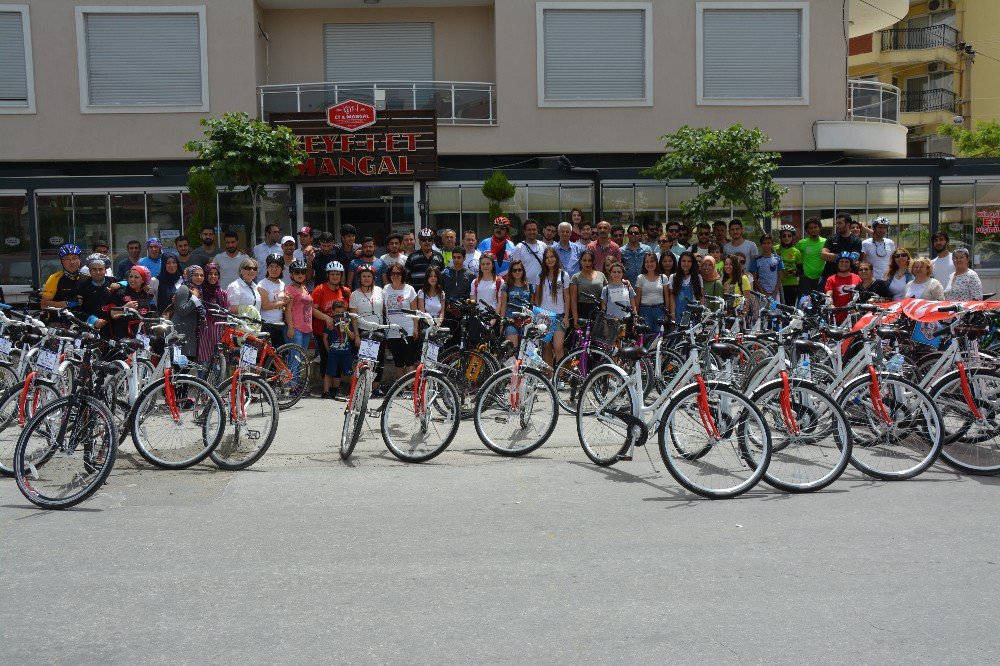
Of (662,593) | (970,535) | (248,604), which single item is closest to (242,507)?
(248,604)

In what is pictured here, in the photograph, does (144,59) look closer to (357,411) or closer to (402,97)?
(402,97)

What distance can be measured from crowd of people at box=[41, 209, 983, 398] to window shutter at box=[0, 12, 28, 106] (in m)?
11.4

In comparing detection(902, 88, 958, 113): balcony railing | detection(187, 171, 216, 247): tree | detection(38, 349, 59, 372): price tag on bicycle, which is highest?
detection(902, 88, 958, 113): balcony railing

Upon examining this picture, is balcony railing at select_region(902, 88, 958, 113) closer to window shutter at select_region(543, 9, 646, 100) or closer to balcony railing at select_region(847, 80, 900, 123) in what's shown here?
balcony railing at select_region(847, 80, 900, 123)

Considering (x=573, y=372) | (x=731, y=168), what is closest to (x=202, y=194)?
(x=573, y=372)

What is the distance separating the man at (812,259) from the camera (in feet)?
44.2

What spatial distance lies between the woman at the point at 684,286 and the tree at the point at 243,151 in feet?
23.3

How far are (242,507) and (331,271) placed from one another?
198 inches

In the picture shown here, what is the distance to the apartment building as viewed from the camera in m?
21.6

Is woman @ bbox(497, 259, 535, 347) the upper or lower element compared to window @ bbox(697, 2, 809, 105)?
lower

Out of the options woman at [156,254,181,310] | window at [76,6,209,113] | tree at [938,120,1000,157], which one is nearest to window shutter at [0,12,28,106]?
window at [76,6,209,113]

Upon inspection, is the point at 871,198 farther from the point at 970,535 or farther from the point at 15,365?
the point at 15,365

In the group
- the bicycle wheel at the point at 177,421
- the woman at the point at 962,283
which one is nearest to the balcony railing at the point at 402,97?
the woman at the point at 962,283

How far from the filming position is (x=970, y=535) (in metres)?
5.81
